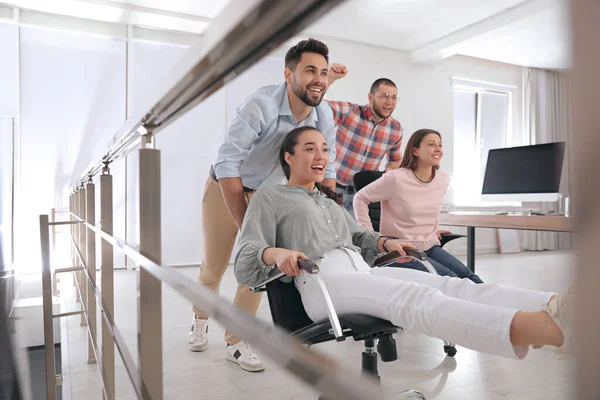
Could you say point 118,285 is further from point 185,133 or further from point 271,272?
point 271,272

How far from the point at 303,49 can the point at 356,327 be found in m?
1.02

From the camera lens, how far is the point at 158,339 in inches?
28.4

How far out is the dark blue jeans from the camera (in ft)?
6.39

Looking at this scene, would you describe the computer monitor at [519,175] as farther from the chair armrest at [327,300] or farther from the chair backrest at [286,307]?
the chair armrest at [327,300]

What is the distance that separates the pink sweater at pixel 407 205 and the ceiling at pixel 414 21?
2.83 metres

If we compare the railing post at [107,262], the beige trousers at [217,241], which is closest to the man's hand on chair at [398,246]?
the beige trousers at [217,241]

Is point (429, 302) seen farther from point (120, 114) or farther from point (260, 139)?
point (120, 114)

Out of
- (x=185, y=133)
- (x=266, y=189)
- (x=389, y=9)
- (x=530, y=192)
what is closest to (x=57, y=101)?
(x=185, y=133)

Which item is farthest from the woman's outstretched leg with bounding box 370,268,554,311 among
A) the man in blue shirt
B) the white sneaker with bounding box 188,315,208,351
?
the white sneaker with bounding box 188,315,208,351

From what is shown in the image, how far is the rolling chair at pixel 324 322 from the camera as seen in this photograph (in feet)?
4.50

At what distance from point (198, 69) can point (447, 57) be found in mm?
6809

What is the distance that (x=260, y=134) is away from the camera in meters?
1.94

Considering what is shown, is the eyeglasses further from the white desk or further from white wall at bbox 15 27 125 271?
white wall at bbox 15 27 125 271

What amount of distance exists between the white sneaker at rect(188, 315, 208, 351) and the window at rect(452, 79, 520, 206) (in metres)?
5.37
